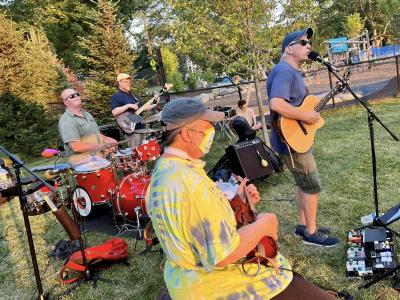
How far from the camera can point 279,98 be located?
3527 millimetres

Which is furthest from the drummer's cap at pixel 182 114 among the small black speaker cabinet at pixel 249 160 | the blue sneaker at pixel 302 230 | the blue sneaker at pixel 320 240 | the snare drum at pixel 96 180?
the small black speaker cabinet at pixel 249 160

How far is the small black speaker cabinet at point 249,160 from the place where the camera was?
5.87m

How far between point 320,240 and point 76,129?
10.3ft

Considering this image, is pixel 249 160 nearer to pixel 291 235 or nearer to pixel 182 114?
pixel 291 235

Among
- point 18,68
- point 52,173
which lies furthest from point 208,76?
point 52,173

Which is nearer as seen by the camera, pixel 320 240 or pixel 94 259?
pixel 320 240

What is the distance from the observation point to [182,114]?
5.93 ft

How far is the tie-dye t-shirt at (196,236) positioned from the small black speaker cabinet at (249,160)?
393cm

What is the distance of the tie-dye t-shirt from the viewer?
1.68m

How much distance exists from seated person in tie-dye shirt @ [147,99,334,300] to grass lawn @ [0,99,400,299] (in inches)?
63.8

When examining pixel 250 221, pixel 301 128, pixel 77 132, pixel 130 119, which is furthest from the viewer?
pixel 130 119

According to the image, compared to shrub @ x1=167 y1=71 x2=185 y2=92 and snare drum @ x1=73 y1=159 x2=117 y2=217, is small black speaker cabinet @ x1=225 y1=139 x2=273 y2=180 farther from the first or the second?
shrub @ x1=167 y1=71 x2=185 y2=92

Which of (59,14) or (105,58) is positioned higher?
(59,14)

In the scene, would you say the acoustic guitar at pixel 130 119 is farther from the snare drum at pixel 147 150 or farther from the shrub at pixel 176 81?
the shrub at pixel 176 81
